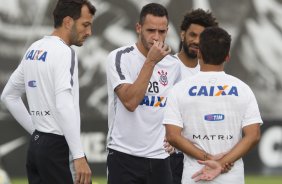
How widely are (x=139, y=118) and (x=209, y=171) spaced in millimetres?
1263

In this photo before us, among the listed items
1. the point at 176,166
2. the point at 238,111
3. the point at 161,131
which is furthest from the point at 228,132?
the point at 176,166

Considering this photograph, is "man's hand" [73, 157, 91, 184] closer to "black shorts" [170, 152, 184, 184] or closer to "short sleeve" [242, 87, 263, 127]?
"short sleeve" [242, 87, 263, 127]

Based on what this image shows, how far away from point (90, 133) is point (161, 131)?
6819mm

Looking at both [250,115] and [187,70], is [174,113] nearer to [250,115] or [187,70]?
[250,115]

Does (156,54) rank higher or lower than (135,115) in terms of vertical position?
higher

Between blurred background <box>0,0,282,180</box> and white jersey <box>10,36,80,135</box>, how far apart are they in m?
7.04

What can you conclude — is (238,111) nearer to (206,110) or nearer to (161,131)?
(206,110)

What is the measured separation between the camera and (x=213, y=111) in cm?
555

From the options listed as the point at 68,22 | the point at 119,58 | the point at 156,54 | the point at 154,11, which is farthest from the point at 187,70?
the point at 68,22

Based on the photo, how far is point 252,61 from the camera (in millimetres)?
14242

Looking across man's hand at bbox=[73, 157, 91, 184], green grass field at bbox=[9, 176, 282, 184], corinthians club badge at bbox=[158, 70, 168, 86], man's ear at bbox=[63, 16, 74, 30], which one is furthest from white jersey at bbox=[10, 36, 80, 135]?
green grass field at bbox=[9, 176, 282, 184]

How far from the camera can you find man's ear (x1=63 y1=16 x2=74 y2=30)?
6273mm

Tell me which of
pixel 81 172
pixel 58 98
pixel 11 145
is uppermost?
pixel 58 98

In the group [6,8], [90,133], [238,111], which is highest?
[6,8]
